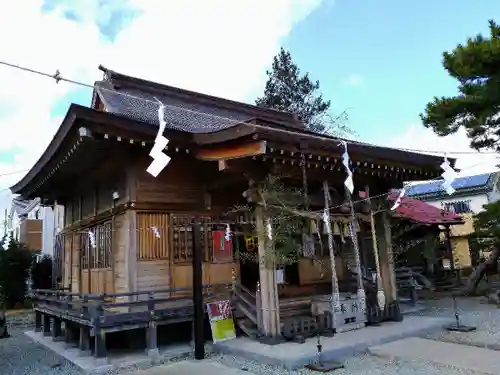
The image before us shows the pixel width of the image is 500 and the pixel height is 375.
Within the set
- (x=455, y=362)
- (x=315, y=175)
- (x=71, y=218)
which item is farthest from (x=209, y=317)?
(x=71, y=218)

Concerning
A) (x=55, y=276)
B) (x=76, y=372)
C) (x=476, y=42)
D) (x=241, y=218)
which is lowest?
(x=76, y=372)

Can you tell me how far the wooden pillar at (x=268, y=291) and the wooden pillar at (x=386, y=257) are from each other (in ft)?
10.4

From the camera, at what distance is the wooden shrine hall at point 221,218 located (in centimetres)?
683

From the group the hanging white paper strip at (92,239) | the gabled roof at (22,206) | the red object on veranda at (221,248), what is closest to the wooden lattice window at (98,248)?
the hanging white paper strip at (92,239)

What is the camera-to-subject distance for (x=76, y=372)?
21.2 ft

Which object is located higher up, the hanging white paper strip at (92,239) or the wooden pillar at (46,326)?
the hanging white paper strip at (92,239)

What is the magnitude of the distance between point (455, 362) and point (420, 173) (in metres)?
4.37

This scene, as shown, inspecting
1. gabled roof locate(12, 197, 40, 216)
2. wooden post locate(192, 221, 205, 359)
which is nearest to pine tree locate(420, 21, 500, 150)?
wooden post locate(192, 221, 205, 359)

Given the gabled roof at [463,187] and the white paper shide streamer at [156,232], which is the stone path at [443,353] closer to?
the white paper shide streamer at [156,232]

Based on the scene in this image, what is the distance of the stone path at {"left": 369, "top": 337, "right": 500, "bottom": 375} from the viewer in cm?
531

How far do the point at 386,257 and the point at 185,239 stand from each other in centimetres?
441

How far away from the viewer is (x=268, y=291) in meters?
6.95

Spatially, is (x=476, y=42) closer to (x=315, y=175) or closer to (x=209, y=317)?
(x=315, y=175)

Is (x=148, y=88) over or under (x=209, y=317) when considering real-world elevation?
over
